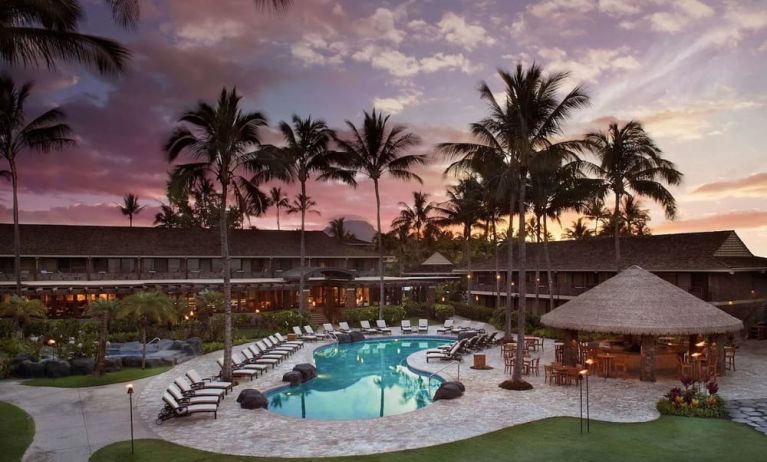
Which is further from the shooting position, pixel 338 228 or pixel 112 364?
pixel 338 228

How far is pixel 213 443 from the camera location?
12703 mm

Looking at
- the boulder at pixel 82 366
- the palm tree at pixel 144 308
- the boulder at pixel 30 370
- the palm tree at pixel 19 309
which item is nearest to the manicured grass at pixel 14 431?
the boulder at pixel 30 370

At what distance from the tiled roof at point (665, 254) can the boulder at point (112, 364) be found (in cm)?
2984

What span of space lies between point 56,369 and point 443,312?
1113 inches

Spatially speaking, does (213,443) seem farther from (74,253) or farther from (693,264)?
(74,253)

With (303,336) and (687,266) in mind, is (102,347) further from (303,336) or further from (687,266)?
(687,266)

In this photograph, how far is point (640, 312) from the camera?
19.9 metres

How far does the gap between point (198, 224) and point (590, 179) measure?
4472cm

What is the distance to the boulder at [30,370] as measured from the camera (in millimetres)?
20375

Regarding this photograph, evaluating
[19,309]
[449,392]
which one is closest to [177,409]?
[449,392]

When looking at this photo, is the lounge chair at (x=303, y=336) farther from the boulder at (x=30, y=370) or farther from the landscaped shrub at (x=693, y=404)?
the landscaped shrub at (x=693, y=404)

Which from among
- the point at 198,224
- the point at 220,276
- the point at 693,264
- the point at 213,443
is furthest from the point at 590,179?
the point at 198,224

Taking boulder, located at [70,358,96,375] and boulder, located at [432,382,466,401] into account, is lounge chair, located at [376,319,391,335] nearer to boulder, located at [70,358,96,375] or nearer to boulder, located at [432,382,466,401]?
boulder, located at [432,382,466,401]

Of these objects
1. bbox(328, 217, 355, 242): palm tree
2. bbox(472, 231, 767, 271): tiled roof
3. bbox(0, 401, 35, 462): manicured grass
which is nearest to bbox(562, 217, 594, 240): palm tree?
bbox(472, 231, 767, 271): tiled roof
